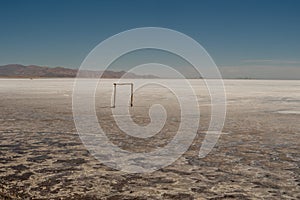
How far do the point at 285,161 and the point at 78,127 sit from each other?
723 cm

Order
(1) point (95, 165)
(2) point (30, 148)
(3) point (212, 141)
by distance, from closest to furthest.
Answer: (1) point (95, 165) → (2) point (30, 148) → (3) point (212, 141)

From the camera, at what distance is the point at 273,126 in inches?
509

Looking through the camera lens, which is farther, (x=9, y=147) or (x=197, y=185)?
(x=9, y=147)

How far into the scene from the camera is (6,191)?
210 inches

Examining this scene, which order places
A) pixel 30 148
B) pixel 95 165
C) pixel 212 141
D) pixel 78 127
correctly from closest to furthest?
pixel 95 165
pixel 30 148
pixel 212 141
pixel 78 127

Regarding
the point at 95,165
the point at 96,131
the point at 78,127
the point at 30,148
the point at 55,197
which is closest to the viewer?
the point at 55,197

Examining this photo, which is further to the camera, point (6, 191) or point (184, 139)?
point (184, 139)

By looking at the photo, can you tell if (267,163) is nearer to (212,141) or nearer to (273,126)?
(212,141)

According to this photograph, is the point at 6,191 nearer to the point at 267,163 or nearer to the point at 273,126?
the point at 267,163

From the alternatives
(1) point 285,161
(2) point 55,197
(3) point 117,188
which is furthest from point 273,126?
(2) point 55,197

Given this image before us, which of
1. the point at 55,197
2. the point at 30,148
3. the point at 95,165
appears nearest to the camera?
the point at 55,197

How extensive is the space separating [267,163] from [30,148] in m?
5.46

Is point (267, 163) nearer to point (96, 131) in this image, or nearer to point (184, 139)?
point (184, 139)

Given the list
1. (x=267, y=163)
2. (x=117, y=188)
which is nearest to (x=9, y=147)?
(x=117, y=188)
